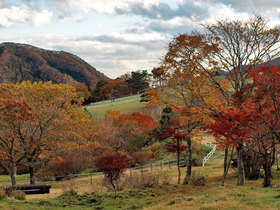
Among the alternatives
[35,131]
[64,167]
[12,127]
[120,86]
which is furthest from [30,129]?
[120,86]

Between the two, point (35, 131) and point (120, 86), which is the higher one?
point (120, 86)

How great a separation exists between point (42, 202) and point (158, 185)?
8.14 meters

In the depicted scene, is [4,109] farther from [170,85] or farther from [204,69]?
[204,69]

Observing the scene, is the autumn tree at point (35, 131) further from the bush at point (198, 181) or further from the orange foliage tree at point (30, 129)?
the bush at point (198, 181)

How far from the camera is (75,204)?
49.6 feet

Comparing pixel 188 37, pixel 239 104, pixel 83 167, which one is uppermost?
pixel 188 37

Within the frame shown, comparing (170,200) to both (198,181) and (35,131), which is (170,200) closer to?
(198,181)

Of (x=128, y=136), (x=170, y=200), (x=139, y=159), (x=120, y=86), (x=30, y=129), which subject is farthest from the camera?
(x=120, y=86)

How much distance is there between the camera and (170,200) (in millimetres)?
13398

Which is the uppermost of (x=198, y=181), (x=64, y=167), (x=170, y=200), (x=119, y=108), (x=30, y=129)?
(x=119, y=108)

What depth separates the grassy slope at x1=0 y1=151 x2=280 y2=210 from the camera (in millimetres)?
10977

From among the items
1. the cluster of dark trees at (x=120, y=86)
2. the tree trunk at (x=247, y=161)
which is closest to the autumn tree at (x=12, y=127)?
the tree trunk at (x=247, y=161)

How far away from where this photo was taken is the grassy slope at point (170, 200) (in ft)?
36.0

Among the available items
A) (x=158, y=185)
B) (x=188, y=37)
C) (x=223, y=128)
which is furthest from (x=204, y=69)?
(x=158, y=185)
